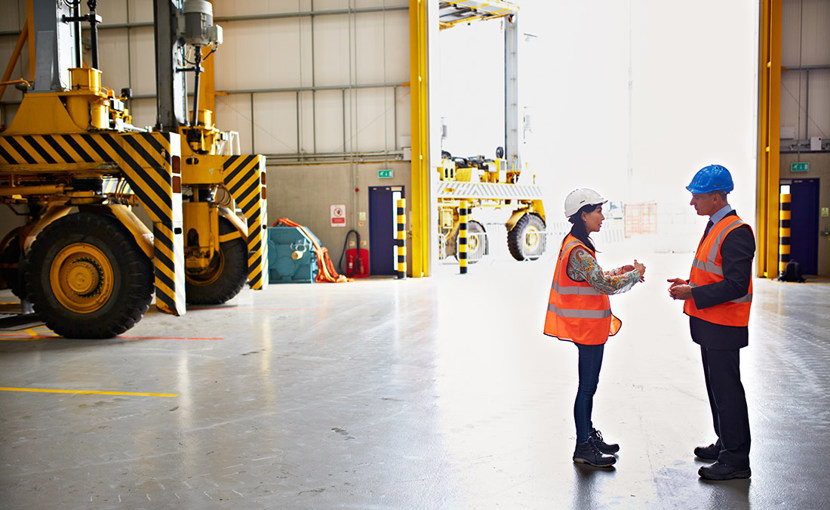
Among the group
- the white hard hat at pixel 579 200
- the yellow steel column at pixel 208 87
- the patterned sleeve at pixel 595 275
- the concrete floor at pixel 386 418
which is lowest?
the concrete floor at pixel 386 418

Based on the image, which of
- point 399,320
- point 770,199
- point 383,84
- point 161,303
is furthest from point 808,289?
point 161,303

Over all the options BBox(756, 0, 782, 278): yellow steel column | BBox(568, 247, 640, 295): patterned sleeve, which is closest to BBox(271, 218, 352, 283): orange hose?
BBox(756, 0, 782, 278): yellow steel column

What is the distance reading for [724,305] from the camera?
11.0ft

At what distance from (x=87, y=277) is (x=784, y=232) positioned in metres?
12.5

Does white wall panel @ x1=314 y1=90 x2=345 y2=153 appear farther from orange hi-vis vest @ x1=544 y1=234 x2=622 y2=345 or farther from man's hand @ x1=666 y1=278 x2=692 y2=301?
man's hand @ x1=666 y1=278 x2=692 y2=301

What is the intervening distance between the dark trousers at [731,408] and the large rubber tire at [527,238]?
605 inches

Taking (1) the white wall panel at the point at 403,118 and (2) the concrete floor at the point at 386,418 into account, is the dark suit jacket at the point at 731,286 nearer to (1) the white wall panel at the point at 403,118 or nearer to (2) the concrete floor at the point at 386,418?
(2) the concrete floor at the point at 386,418

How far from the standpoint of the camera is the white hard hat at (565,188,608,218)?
11.7ft

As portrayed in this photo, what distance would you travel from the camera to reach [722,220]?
3.37 meters

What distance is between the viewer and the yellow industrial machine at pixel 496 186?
56.3 ft

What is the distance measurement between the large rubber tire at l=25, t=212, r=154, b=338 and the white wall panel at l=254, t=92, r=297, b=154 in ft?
28.9

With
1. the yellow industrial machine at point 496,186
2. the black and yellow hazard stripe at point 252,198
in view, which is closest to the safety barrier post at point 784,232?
the yellow industrial machine at point 496,186

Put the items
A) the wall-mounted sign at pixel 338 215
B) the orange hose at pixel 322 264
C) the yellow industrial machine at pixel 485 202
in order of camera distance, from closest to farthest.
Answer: the orange hose at pixel 322 264 < the wall-mounted sign at pixel 338 215 < the yellow industrial machine at pixel 485 202

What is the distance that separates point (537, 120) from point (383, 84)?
6750 millimetres
